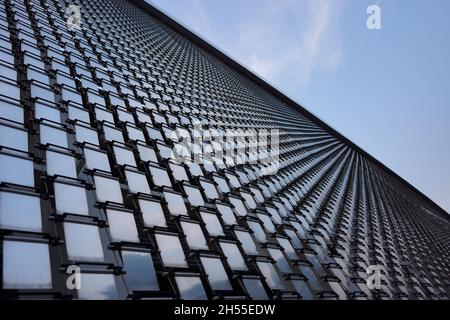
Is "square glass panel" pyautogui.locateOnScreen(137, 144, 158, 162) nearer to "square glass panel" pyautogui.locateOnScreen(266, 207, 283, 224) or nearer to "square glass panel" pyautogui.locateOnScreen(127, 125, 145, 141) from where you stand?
"square glass panel" pyautogui.locateOnScreen(127, 125, 145, 141)

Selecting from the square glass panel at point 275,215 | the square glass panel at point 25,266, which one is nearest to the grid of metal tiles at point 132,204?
the square glass panel at point 25,266

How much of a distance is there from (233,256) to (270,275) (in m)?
1.41

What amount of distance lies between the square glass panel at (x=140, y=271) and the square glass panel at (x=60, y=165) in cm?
256

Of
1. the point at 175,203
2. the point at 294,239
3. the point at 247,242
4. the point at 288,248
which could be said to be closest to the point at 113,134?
the point at 175,203

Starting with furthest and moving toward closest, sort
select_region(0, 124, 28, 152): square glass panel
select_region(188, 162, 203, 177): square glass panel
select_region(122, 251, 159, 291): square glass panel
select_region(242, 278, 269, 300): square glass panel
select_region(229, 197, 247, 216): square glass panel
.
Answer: select_region(188, 162, 203, 177): square glass panel < select_region(229, 197, 247, 216): square glass panel < select_region(242, 278, 269, 300): square glass panel < select_region(0, 124, 28, 152): square glass panel < select_region(122, 251, 159, 291): square glass panel

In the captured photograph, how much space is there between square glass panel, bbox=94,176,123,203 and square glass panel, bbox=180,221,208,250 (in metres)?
1.92

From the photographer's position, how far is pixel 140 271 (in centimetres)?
804

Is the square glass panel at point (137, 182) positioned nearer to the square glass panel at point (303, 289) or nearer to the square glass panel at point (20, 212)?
the square glass panel at point (20, 212)

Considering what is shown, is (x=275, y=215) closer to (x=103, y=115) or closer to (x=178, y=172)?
(x=178, y=172)

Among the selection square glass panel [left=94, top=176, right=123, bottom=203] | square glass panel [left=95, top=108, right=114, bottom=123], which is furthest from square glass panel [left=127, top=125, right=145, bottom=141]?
square glass panel [left=94, top=176, right=123, bottom=203]

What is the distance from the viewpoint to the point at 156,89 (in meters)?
23.6

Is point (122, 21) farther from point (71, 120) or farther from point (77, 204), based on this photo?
point (77, 204)

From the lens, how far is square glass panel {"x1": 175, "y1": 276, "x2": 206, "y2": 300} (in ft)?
27.7

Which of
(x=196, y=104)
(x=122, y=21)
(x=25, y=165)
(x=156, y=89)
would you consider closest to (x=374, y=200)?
(x=196, y=104)
